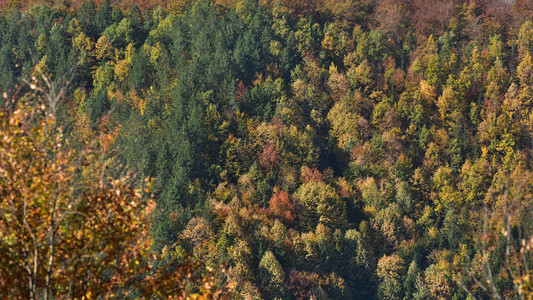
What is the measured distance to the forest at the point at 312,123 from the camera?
9100cm

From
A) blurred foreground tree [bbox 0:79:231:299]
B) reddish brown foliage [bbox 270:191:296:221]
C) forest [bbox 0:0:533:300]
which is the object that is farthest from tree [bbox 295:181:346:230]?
blurred foreground tree [bbox 0:79:231:299]

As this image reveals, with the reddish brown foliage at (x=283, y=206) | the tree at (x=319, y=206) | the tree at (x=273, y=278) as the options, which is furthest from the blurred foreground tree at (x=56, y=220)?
the tree at (x=319, y=206)

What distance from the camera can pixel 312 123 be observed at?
380 feet

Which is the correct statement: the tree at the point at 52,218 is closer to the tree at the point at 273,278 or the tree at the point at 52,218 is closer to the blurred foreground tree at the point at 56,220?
the blurred foreground tree at the point at 56,220

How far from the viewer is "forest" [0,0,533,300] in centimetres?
9100

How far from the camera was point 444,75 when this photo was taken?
123 metres

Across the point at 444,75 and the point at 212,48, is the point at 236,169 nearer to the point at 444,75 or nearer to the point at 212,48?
the point at 212,48

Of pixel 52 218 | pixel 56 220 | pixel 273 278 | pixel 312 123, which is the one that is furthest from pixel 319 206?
pixel 52 218

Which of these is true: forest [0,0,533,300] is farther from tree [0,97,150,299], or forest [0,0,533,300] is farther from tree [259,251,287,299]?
tree [0,97,150,299]

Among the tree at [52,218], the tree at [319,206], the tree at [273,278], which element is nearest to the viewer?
the tree at [52,218]

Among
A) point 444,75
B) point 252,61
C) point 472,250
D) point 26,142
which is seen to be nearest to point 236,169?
point 252,61

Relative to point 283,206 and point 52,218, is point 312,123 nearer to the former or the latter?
point 283,206

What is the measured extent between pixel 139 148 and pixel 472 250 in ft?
150

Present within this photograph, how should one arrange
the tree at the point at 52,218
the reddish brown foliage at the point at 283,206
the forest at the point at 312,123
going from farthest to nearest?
the reddish brown foliage at the point at 283,206 < the forest at the point at 312,123 < the tree at the point at 52,218
